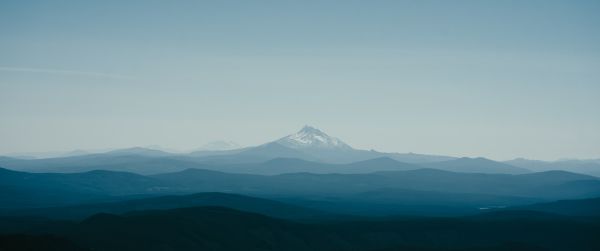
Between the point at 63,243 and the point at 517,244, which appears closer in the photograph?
the point at 63,243

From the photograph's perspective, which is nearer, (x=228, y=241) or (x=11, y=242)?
(x=11, y=242)

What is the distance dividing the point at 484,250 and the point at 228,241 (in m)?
79.2

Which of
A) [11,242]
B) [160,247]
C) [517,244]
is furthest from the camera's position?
[517,244]

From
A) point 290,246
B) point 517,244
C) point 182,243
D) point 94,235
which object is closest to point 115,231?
point 94,235

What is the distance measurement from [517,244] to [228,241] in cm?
9021

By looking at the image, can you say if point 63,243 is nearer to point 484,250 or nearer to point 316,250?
point 316,250

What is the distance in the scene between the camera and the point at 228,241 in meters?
197

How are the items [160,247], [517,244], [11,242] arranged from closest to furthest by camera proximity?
[11,242], [160,247], [517,244]

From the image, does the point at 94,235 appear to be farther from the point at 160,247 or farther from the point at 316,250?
the point at 316,250

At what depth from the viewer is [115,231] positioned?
184 metres

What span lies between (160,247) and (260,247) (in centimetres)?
3292

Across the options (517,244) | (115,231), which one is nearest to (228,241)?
(115,231)

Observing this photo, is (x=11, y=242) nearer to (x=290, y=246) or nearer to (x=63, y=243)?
(x=63, y=243)

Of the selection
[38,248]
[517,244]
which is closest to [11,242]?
[38,248]
